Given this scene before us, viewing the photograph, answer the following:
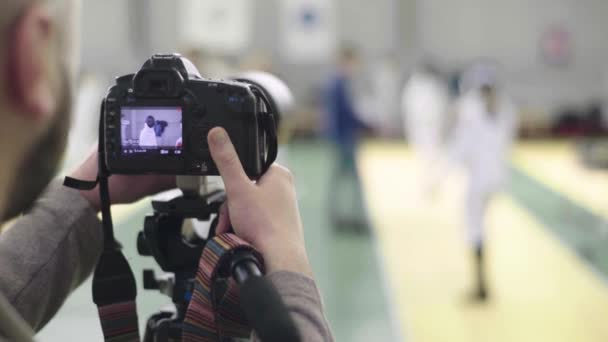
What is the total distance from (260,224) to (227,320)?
5.3 inches

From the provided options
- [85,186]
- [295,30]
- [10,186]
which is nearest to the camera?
[10,186]

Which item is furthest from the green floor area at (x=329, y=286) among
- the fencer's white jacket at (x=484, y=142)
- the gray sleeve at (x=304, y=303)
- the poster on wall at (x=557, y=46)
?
the poster on wall at (x=557, y=46)

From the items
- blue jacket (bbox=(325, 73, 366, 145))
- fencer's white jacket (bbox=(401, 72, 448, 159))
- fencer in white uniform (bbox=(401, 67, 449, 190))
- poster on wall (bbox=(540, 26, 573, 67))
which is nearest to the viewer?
blue jacket (bbox=(325, 73, 366, 145))

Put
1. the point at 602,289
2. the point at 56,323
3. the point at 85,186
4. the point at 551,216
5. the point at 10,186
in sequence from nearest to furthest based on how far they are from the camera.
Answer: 1. the point at 10,186
2. the point at 85,186
3. the point at 56,323
4. the point at 602,289
5. the point at 551,216

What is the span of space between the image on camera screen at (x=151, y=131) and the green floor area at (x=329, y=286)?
0.18 meters

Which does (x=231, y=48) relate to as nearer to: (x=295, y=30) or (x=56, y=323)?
(x=295, y=30)

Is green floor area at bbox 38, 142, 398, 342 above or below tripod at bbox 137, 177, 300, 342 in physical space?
below

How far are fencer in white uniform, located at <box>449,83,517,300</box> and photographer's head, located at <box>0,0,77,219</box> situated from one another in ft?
14.3

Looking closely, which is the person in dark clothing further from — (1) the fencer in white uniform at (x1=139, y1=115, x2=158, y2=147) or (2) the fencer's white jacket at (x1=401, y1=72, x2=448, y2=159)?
(1) the fencer in white uniform at (x1=139, y1=115, x2=158, y2=147)

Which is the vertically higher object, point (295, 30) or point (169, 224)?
point (169, 224)

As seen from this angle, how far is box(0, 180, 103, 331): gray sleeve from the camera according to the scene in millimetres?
1111

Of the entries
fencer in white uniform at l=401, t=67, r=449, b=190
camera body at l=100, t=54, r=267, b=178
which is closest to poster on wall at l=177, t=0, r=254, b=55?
fencer in white uniform at l=401, t=67, r=449, b=190

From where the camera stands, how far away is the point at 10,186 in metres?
0.69

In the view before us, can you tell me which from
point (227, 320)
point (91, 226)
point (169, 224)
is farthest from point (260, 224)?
point (91, 226)
